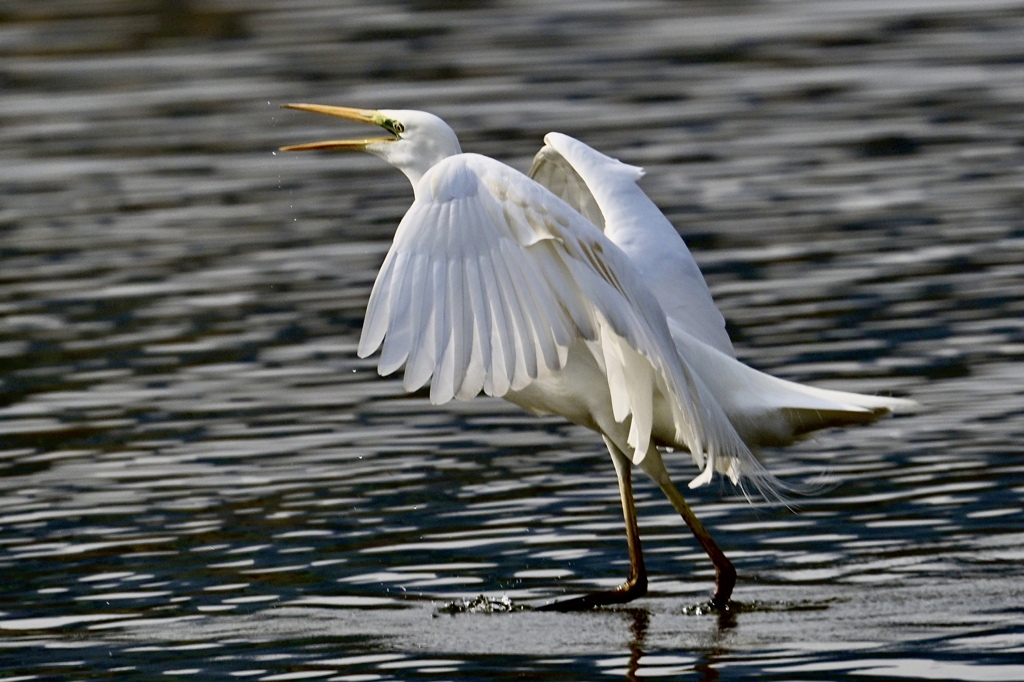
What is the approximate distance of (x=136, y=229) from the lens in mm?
14688

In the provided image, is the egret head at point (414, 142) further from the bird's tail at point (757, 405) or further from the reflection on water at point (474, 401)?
the reflection on water at point (474, 401)

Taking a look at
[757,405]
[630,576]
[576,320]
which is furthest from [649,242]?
[576,320]

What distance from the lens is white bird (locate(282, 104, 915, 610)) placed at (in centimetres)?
636

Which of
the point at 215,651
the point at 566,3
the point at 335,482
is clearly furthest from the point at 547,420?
the point at 566,3

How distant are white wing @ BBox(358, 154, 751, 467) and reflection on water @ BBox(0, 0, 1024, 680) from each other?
Answer: 103cm

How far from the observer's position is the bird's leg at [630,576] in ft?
25.0

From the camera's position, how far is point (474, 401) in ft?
34.1

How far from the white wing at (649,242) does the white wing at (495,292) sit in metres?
1.25

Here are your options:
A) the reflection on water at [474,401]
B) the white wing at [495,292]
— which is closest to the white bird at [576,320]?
the white wing at [495,292]

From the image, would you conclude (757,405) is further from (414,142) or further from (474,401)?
(474,401)

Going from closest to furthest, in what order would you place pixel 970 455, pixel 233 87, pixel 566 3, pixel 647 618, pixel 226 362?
1. pixel 647 618
2. pixel 970 455
3. pixel 226 362
4. pixel 233 87
5. pixel 566 3

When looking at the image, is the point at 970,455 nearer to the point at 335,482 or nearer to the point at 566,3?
the point at 335,482

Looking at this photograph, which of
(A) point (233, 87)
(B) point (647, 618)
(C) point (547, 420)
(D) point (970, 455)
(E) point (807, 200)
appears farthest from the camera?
(A) point (233, 87)

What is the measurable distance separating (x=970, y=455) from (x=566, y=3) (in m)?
16.9
